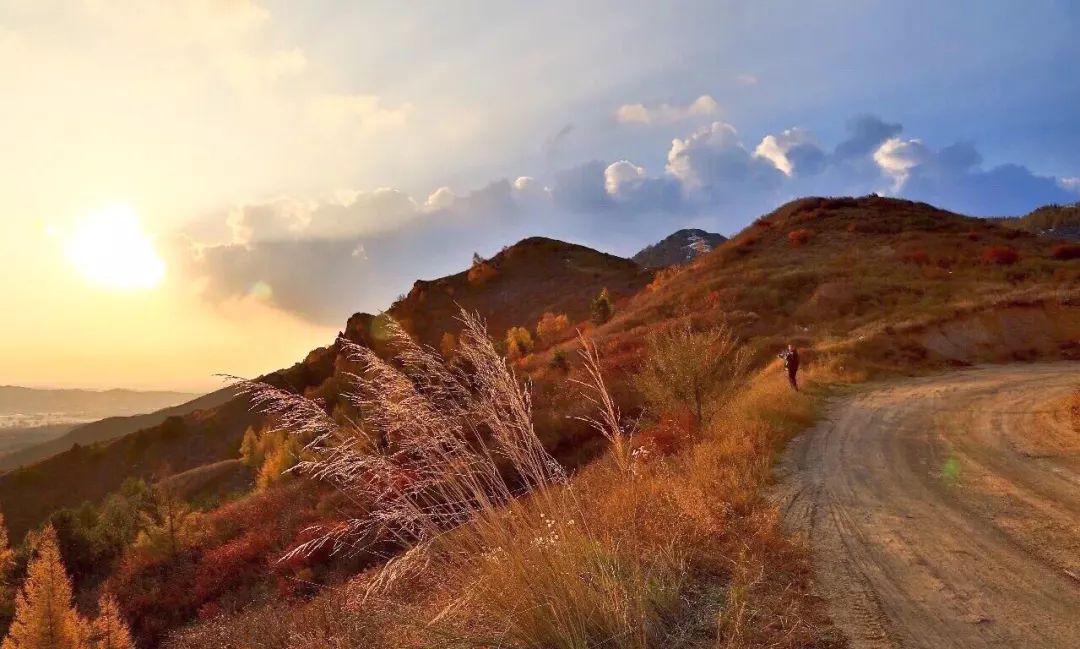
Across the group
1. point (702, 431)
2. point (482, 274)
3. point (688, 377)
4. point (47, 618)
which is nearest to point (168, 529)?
point (47, 618)

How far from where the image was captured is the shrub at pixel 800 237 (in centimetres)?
4928

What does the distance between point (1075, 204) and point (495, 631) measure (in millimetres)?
109849

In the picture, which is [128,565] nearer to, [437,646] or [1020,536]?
[437,646]

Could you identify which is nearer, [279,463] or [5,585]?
[5,585]

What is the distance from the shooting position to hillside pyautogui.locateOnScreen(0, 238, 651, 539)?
198 feet

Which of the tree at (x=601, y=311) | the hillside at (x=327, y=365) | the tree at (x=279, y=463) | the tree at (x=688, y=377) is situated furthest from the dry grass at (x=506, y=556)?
the tree at (x=601, y=311)

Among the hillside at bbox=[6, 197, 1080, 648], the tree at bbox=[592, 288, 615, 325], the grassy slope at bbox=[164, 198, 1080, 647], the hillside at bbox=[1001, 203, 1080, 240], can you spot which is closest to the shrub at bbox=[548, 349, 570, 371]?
the hillside at bbox=[6, 197, 1080, 648]

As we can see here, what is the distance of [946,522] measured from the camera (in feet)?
22.3

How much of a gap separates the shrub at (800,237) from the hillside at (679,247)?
86179mm

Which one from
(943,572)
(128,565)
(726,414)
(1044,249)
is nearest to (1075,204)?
(1044,249)

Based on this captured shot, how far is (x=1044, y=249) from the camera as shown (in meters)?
41.7

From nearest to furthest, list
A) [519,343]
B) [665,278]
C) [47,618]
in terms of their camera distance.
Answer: [47,618], [519,343], [665,278]

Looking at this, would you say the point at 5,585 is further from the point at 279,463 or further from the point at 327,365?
the point at 327,365

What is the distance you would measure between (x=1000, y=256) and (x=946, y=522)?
40.4 meters
